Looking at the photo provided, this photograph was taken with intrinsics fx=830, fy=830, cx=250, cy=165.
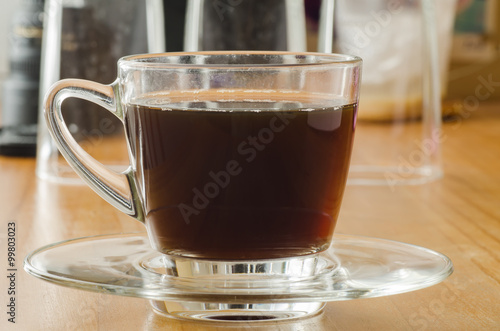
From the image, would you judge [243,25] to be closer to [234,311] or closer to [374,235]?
[374,235]

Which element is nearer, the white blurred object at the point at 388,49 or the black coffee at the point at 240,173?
the black coffee at the point at 240,173

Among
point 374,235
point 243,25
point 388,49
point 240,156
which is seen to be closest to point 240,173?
point 240,156

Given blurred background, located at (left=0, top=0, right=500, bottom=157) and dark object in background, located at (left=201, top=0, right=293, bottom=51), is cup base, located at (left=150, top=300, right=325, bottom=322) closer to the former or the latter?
dark object in background, located at (left=201, top=0, right=293, bottom=51)

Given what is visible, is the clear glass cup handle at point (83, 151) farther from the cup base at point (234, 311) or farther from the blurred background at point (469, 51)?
the blurred background at point (469, 51)

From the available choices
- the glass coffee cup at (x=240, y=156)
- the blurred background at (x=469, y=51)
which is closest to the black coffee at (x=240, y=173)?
the glass coffee cup at (x=240, y=156)

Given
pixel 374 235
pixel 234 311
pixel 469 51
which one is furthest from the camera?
pixel 469 51

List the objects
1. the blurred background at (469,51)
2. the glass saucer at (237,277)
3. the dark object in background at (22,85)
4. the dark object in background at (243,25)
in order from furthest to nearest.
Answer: the blurred background at (469,51) → the dark object in background at (22,85) → the dark object in background at (243,25) → the glass saucer at (237,277)

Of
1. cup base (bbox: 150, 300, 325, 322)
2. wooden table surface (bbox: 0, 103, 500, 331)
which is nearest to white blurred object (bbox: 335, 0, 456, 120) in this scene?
wooden table surface (bbox: 0, 103, 500, 331)
